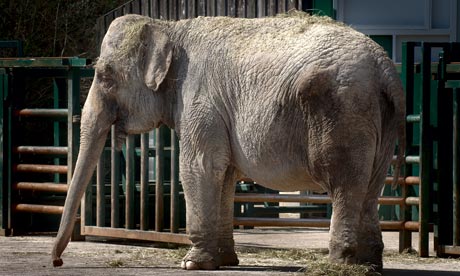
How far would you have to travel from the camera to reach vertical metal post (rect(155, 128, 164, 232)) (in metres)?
13.8

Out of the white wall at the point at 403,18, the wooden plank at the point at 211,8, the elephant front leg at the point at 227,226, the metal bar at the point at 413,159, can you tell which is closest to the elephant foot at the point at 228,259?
the elephant front leg at the point at 227,226

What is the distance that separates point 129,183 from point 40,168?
1404 millimetres

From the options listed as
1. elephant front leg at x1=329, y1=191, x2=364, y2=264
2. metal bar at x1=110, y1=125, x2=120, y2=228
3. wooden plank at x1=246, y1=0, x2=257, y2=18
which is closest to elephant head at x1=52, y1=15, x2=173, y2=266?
metal bar at x1=110, y1=125, x2=120, y2=228

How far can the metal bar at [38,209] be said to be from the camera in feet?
49.5

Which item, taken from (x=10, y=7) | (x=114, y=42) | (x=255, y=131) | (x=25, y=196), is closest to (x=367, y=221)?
(x=255, y=131)

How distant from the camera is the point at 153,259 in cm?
1309

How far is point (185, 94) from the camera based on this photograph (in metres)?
12.3

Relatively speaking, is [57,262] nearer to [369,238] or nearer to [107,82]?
[107,82]

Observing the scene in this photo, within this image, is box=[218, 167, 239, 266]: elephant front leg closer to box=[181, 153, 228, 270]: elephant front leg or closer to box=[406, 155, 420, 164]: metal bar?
box=[181, 153, 228, 270]: elephant front leg

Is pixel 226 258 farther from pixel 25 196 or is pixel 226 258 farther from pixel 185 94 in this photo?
pixel 25 196

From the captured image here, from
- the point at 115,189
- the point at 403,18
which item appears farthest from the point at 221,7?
the point at 115,189

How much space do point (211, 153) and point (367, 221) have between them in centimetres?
147

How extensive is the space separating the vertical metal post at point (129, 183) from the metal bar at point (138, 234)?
0.35ft

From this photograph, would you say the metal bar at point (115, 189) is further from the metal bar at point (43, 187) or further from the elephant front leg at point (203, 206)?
the elephant front leg at point (203, 206)
